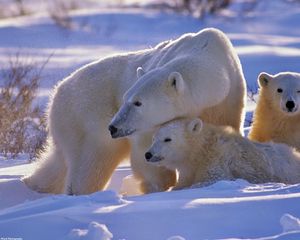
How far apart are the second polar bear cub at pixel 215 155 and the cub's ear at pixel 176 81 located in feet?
1.07

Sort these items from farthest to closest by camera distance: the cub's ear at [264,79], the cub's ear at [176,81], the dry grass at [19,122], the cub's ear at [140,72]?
the dry grass at [19,122] → the cub's ear at [264,79] → the cub's ear at [140,72] → the cub's ear at [176,81]

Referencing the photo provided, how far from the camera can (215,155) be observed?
6.35m

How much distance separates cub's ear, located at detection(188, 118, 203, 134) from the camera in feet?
20.7

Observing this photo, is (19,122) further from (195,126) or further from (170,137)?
(195,126)

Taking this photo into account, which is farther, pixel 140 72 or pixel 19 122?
pixel 19 122

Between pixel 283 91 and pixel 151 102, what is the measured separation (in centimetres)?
162

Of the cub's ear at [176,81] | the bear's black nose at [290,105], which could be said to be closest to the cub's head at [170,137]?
the cub's ear at [176,81]

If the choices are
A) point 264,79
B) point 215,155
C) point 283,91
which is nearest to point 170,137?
point 215,155

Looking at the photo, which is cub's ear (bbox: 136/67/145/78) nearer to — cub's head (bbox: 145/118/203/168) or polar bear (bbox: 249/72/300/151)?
cub's head (bbox: 145/118/203/168)

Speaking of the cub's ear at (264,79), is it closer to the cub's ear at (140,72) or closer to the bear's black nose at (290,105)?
the bear's black nose at (290,105)

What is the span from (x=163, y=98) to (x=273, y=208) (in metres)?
1.74

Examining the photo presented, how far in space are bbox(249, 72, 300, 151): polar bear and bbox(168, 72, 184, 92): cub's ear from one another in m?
1.37

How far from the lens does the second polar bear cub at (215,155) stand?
20.4 ft

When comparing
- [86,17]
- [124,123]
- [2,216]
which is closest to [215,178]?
[124,123]
